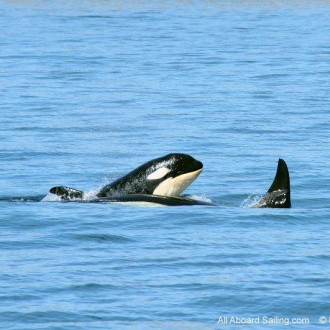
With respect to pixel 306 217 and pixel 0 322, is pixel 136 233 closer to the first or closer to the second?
pixel 306 217

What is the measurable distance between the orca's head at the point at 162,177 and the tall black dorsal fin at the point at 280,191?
900mm

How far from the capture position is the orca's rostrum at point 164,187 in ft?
56.9

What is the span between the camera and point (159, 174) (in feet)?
57.7

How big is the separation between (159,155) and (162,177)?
4697mm

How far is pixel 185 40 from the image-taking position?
151ft

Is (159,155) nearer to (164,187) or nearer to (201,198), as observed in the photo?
(201,198)

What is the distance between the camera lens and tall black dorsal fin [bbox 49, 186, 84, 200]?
1744 cm

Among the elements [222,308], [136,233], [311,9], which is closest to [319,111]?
[136,233]

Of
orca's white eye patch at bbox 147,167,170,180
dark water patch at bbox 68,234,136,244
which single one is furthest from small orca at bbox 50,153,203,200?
dark water patch at bbox 68,234,136,244

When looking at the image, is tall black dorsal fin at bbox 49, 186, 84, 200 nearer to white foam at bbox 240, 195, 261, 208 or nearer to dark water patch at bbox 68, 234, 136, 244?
dark water patch at bbox 68, 234, 136, 244

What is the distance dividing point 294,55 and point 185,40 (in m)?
6.02

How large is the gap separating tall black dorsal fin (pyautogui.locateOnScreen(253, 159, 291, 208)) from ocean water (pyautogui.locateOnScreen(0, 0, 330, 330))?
0.29 metres

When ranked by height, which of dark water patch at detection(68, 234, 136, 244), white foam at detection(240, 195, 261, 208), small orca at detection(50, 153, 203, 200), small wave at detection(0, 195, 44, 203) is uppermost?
small orca at detection(50, 153, 203, 200)

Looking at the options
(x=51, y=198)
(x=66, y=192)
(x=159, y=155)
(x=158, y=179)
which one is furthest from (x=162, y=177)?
(x=159, y=155)
